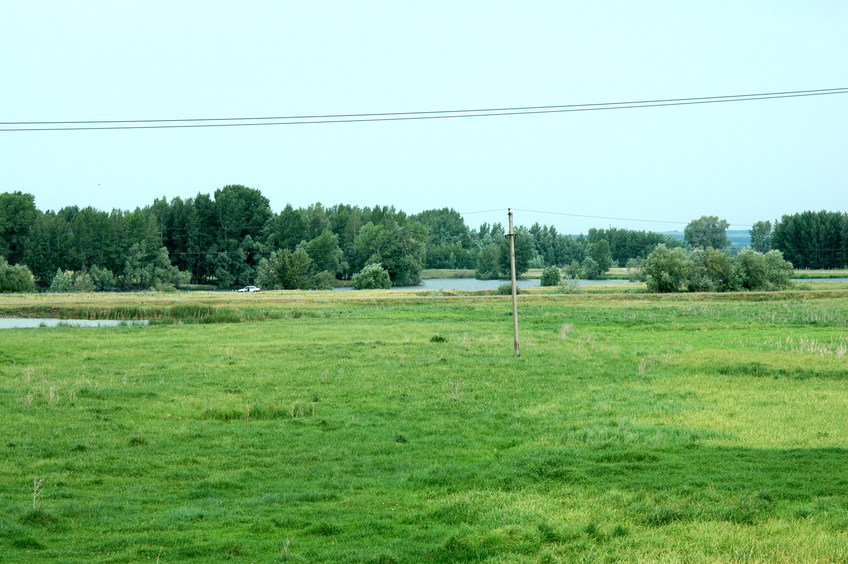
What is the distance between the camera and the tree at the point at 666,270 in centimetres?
9175

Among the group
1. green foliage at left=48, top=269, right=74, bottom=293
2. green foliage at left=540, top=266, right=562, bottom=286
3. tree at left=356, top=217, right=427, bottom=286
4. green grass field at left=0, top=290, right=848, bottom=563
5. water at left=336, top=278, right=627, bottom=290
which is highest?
tree at left=356, top=217, right=427, bottom=286

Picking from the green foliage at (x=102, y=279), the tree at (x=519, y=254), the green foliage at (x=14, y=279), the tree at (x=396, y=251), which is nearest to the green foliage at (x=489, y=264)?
the tree at (x=519, y=254)

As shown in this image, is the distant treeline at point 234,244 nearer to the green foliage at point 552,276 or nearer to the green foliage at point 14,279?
the green foliage at point 14,279

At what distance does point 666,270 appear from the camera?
302 feet

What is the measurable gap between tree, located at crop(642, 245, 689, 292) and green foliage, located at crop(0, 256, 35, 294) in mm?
78500

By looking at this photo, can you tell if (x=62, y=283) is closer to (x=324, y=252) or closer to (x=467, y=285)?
(x=324, y=252)

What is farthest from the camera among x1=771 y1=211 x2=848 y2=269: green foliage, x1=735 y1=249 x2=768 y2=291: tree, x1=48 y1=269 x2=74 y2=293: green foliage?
x1=771 y1=211 x2=848 y2=269: green foliage

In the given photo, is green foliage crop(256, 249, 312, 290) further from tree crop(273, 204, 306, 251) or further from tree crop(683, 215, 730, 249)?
tree crop(683, 215, 730, 249)

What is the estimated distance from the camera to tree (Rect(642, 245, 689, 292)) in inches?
3612

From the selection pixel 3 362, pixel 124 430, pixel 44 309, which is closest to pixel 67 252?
pixel 44 309

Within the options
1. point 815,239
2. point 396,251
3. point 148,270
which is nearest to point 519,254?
point 396,251

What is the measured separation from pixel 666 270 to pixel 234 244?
7879cm

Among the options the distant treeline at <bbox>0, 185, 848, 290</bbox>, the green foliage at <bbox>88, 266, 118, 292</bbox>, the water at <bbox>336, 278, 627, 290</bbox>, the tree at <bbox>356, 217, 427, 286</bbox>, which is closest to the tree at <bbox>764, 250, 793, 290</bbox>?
the water at <bbox>336, 278, 627, 290</bbox>

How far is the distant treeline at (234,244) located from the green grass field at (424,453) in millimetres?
90572
